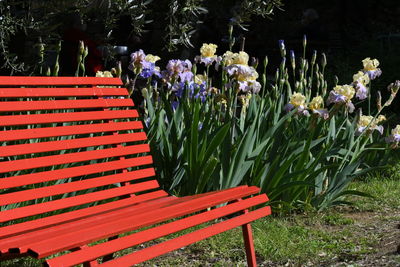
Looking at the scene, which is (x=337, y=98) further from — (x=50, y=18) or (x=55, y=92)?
(x=50, y=18)

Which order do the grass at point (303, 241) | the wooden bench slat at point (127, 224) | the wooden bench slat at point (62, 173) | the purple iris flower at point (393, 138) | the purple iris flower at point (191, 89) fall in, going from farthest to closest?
1. the purple iris flower at point (393, 138)
2. the purple iris flower at point (191, 89)
3. the grass at point (303, 241)
4. the wooden bench slat at point (62, 173)
5. the wooden bench slat at point (127, 224)

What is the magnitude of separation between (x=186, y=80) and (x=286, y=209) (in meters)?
0.94

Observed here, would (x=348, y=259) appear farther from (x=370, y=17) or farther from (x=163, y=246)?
(x=370, y=17)

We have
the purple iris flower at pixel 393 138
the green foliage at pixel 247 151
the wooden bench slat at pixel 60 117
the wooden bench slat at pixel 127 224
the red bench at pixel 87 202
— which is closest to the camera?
the wooden bench slat at pixel 127 224

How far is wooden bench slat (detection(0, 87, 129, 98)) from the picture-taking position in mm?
2859

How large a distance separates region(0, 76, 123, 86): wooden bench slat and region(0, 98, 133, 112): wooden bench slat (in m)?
0.08

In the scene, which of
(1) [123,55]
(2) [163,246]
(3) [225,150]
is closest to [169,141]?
(3) [225,150]

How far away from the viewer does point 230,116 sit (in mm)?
Result: 4137

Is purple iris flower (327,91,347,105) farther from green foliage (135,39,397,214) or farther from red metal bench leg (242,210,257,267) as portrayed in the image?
red metal bench leg (242,210,257,267)

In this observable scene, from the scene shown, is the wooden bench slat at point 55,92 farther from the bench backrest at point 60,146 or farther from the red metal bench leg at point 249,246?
the red metal bench leg at point 249,246

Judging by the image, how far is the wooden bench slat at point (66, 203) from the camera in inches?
103

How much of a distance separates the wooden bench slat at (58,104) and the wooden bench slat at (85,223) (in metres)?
0.48

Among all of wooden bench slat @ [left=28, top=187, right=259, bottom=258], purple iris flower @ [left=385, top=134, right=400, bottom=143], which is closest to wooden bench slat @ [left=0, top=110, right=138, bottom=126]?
wooden bench slat @ [left=28, top=187, right=259, bottom=258]

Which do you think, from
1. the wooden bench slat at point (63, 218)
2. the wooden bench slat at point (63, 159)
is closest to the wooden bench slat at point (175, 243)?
the wooden bench slat at point (63, 218)
